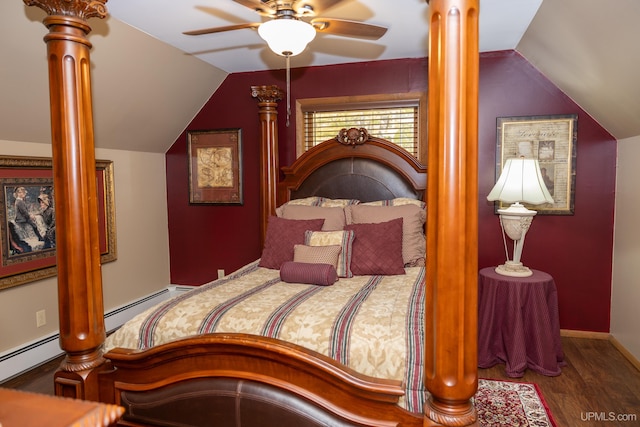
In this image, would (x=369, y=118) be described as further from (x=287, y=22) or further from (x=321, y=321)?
A: (x=321, y=321)

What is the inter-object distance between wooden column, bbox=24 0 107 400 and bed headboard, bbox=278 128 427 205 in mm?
2259

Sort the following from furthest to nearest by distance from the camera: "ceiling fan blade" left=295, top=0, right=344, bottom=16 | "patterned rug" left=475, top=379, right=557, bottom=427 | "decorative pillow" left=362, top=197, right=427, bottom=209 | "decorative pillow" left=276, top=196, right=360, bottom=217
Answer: "decorative pillow" left=276, top=196, right=360, bottom=217, "decorative pillow" left=362, top=197, right=427, bottom=209, "patterned rug" left=475, top=379, right=557, bottom=427, "ceiling fan blade" left=295, top=0, right=344, bottom=16

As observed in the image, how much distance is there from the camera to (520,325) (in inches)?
124

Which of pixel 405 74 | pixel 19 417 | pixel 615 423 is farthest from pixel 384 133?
pixel 19 417

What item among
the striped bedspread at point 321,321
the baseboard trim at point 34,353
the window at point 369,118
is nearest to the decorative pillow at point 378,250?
the striped bedspread at point 321,321

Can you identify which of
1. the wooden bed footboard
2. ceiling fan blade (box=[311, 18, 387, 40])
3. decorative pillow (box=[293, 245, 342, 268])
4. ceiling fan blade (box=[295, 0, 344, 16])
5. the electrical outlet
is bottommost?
the electrical outlet

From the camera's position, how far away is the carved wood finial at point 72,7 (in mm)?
1999

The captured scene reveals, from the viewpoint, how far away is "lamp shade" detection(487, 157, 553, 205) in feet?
10.8

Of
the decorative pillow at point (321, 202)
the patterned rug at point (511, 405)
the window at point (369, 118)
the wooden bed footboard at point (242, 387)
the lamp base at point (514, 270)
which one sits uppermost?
the window at point (369, 118)

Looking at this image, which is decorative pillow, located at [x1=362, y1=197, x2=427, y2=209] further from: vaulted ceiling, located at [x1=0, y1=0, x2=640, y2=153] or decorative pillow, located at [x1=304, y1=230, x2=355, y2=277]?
vaulted ceiling, located at [x1=0, y1=0, x2=640, y2=153]

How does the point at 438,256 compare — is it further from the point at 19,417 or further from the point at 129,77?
the point at 129,77

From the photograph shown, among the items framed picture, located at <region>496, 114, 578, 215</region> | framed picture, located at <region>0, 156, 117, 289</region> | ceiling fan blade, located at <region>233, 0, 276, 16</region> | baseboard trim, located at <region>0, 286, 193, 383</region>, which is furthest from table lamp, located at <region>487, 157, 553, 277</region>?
baseboard trim, located at <region>0, 286, 193, 383</region>

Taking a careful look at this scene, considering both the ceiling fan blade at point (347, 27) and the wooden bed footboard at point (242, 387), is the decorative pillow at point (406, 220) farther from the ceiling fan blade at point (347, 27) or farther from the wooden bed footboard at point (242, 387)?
the wooden bed footboard at point (242, 387)

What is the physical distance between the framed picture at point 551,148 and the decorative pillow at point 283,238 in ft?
5.82
